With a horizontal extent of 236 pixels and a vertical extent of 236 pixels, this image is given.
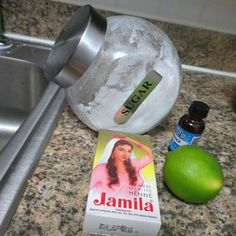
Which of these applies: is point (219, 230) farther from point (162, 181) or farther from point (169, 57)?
point (169, 57)

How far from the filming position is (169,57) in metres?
0.53

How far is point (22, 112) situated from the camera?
0.85m

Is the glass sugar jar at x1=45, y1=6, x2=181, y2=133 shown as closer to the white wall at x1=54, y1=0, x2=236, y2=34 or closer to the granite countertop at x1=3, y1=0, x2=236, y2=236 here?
Answer: the granite countertop at x1=3, y1=0, x2=236, y2=236

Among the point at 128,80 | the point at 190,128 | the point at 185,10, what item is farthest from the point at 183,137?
the point at 185,10

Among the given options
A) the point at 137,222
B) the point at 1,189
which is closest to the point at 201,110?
the point at 137,222

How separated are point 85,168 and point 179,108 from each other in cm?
32

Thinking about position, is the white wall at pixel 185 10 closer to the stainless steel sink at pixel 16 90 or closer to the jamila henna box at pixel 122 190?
the stainless steel sink at pixel 16 90

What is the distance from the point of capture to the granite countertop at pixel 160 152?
16.6 inches

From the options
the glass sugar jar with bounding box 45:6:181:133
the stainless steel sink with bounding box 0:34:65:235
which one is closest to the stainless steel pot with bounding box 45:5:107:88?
the glass sugar jar with bounding box 45:6:181:133

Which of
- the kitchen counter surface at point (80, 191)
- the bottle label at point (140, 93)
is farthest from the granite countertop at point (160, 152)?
the bottle label at point (140, 93)

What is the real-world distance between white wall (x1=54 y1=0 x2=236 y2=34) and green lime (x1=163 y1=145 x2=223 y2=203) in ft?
1.71

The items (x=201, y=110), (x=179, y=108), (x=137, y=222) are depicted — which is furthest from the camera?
(x=179, y=108)

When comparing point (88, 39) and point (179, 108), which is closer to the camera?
point (88, 39)

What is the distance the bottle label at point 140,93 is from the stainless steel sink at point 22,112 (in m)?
0.16
